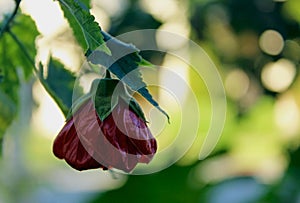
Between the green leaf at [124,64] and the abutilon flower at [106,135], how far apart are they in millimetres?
62

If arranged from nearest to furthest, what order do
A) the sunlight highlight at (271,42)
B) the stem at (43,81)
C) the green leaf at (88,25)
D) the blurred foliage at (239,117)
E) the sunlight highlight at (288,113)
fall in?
1. the green leaf at (88,25)
2. the stem at (43,81)
3. the blurred foliage at (239,117)
4. the sunlight highlight at (271,42)
5. the sunlight highlight at (288,113)

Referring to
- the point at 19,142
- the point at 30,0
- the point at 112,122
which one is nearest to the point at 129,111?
the point at 112,122

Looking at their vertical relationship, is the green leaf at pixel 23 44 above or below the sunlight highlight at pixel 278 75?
above

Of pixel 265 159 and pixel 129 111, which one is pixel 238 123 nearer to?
pixel 265 159

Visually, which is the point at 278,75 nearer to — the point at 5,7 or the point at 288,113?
the point at 288,113

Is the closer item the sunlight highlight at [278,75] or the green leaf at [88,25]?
the green leaf at [88,25]

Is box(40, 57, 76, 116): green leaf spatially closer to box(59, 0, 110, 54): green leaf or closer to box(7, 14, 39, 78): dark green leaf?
box(7, 14, 39, 78): dark green leaf

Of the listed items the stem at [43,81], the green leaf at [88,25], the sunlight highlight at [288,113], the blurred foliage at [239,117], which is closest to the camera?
the green leaf at [88,25]

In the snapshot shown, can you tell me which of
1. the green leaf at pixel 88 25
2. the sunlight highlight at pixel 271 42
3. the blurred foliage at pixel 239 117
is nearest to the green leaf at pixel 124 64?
the green leaf at pixel 88 25

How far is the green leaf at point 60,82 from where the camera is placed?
721 mm

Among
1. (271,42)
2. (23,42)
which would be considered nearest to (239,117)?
(271,42)

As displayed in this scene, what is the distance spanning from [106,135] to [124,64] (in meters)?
0.08

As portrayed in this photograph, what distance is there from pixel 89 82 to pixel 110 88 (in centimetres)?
10

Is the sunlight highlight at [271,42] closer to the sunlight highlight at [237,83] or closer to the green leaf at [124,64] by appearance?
the sunlight highlight at [237,83]
